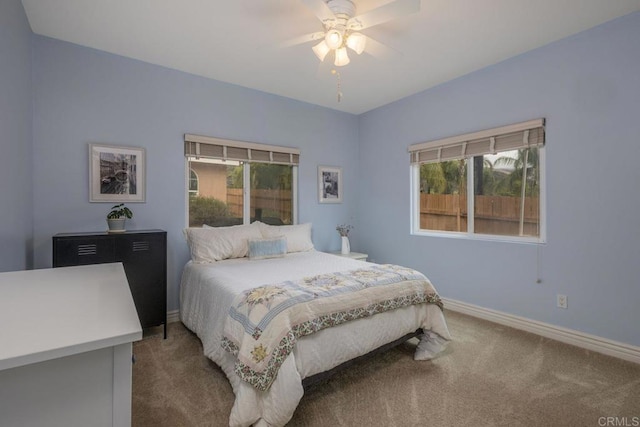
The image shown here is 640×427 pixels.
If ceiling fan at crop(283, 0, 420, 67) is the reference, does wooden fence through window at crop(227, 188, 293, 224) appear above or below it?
below

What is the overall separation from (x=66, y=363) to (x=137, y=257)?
2149 millimetres

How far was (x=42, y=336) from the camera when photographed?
2.45 ft

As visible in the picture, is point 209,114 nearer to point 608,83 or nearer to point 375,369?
point 375,369

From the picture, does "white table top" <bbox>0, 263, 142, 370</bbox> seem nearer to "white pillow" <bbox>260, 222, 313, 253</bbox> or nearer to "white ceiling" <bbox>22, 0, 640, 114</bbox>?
"white ceiling" <bbox>22, 0, 640, 114</bbox>

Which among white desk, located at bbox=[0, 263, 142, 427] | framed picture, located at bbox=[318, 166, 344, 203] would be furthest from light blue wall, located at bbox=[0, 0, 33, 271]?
framed picture, located at bbox=[318, 166, 344, 203]

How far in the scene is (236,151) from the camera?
3.60 m

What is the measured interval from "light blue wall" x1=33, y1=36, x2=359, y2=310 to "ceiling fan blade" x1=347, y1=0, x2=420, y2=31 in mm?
1982

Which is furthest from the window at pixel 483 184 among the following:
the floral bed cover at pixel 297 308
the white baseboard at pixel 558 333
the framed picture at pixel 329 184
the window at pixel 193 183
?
the window at pixel 193 183

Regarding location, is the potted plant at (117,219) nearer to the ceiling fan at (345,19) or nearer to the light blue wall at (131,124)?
the light blue wall at (131,124)

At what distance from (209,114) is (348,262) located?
2.27m

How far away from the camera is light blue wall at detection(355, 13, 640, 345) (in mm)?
2369

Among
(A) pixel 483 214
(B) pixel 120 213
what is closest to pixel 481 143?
(A) pixel 483 214

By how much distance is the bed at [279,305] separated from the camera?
1.58m

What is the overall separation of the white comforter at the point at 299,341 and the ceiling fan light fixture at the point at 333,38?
1.74 m
